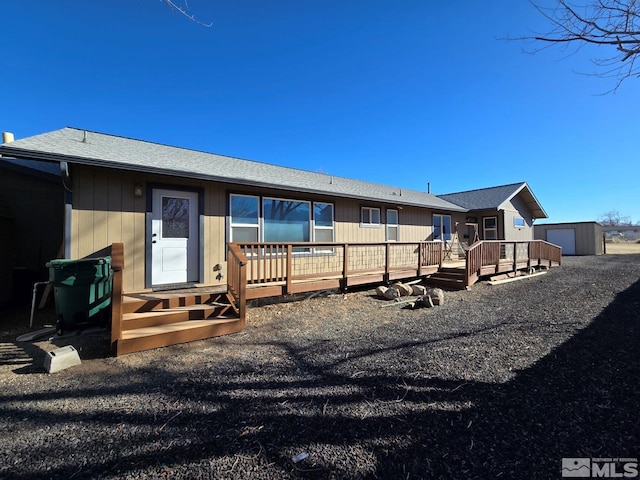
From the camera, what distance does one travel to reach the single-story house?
5152mm

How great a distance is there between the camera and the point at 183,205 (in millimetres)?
6289

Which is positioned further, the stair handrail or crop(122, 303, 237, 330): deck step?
the stair handrail

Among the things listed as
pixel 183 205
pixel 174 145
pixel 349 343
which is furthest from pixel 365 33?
pixel 349 343

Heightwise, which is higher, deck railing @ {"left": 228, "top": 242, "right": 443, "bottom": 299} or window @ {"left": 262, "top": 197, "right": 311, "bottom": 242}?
window @ {"left": 262, "top": 197, "right": 311, "bottom": 242}

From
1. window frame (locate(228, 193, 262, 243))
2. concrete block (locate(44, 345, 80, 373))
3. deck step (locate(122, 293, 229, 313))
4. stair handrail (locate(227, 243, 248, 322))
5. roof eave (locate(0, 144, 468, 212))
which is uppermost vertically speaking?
A: roof eave (locate(0, 144, 468, 212))

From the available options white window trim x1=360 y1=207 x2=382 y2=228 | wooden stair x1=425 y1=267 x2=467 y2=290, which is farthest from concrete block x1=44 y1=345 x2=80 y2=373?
wooden stair x1=425 y1=267 x2=467 y2=290

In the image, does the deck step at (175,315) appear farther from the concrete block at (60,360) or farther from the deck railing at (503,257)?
the deck railing at (503,257)

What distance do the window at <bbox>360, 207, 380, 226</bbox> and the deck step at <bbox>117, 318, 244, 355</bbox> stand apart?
6.16 metres

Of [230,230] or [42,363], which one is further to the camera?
[230,230]

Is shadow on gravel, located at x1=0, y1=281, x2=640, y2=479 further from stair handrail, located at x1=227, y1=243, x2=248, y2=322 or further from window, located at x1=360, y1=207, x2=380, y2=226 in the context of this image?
window, located at x1=360, y1=207, x2=380, y2=226

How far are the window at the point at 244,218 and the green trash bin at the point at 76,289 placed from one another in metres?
2.76

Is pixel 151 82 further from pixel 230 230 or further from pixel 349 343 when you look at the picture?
pixel 349 343

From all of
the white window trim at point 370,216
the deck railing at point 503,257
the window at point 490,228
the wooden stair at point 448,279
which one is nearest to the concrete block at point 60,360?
the white window trim at point 370,216

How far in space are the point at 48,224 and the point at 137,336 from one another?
6.41 m
